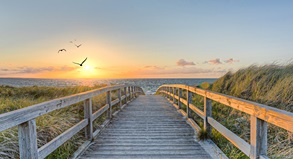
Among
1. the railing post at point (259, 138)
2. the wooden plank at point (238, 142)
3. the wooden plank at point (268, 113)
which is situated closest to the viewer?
the wooden plank at point (268, 113)

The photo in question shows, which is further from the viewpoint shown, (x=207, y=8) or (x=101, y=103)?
(x=207, y=8)

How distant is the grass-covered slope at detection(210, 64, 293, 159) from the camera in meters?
3.96

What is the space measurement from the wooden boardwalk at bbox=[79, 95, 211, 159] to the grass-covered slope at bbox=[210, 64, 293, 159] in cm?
68

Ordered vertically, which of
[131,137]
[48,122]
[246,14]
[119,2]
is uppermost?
[119,2]

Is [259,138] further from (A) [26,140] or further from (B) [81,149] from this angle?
(B) [81,149]

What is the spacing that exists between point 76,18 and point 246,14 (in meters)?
8.67

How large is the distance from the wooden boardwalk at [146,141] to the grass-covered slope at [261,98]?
2.23 ft

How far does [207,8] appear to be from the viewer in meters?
10.4

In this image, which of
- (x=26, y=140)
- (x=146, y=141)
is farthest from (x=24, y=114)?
(x=146, y=141)

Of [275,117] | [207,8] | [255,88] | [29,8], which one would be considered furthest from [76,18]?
[275,117]

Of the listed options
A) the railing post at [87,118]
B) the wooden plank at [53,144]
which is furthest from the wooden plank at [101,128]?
the wooden plank at [53,144]

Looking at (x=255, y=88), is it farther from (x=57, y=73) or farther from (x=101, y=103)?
(x=57, y=73)

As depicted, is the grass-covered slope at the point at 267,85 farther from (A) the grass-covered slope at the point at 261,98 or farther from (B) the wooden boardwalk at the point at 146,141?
(B) the wooden boardwalk at the point at 146,141

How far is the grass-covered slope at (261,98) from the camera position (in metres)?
3.96
